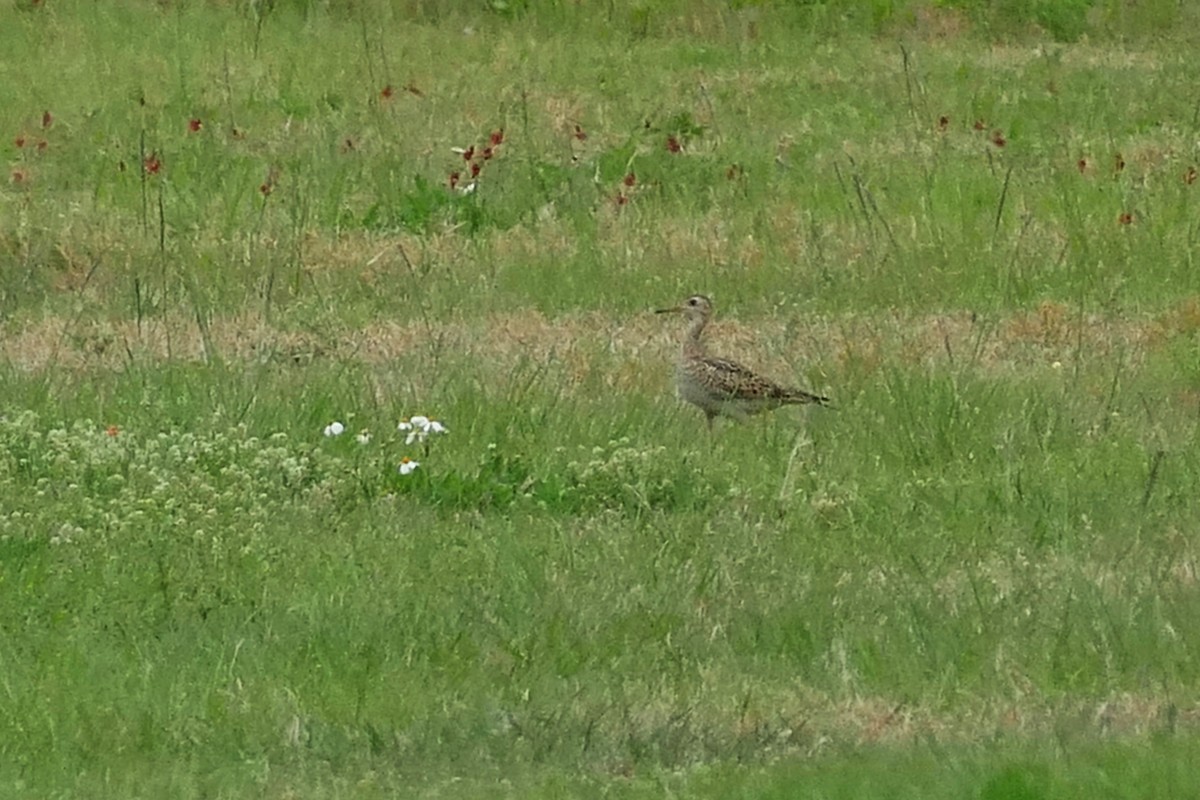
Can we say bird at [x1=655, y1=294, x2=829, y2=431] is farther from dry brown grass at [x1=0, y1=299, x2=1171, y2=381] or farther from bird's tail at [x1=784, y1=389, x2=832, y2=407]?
dry brown grass at [x1=0, y1=299, x2=1171, y2=381]

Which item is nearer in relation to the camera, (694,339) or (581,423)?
(581,423)

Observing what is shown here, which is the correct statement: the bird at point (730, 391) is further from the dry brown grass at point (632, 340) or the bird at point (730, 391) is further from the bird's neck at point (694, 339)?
the dry brown grass at point (632, 340)

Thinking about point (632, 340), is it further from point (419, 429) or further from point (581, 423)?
point (419, 429)

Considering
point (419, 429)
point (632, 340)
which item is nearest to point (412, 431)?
point (419, 429)

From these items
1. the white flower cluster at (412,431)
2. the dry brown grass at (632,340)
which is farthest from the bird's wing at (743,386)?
the white flower cluster at (412,431)

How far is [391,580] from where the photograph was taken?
7.86 metres

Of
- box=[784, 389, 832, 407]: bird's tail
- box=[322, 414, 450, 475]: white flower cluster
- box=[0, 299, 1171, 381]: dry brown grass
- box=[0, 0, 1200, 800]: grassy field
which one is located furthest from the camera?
box=[0, 299, 1171, 381]: dry brown grass

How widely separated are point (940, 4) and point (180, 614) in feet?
47.0

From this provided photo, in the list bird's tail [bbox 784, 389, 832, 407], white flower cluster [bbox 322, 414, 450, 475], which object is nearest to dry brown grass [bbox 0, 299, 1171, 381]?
bird's tail [bbox 784, 389, 832, 407]

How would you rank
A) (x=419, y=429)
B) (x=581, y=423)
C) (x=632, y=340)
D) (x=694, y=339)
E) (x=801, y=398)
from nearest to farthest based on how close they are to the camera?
(x=419, y=429)
(x=581, y=423)
(x=801, y=398)
(x=694, y=339)
(x=632, y=340)

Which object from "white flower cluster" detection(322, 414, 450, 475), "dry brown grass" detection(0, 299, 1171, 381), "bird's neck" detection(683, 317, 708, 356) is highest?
"white flower cluster" detection(322, 414, 450, 475)

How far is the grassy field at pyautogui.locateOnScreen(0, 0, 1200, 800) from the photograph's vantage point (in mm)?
6703

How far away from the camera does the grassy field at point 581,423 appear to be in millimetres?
6703

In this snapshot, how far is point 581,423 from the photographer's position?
9961mm
